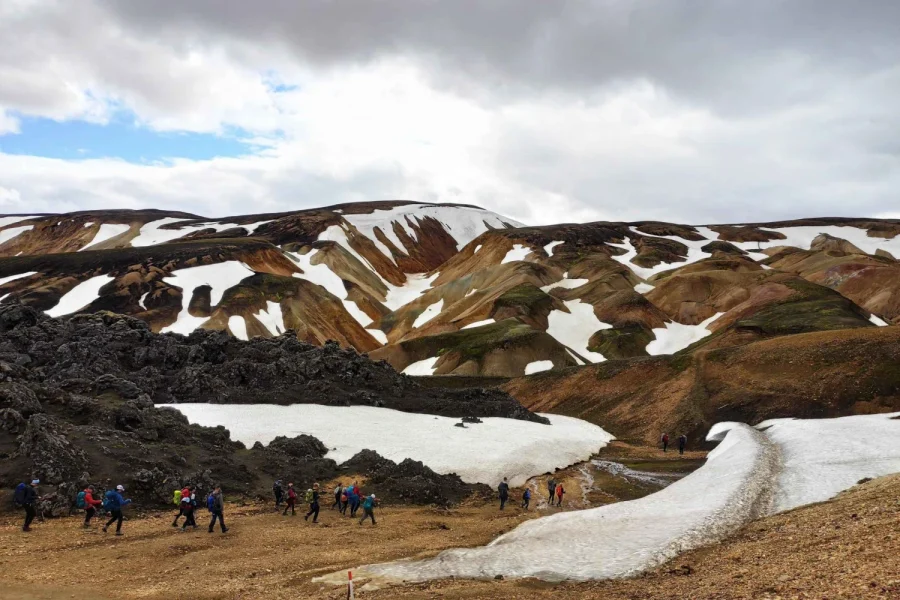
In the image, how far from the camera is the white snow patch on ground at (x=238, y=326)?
116581 millimetres

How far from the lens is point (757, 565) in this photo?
656 inches

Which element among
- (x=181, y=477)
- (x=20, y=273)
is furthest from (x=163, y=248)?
(x=181, y=477)

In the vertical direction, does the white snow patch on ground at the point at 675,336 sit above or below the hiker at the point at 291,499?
above

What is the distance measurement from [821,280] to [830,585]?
5917 inches

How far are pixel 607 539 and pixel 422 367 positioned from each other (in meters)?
81.4

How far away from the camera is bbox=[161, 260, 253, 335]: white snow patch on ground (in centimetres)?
11888

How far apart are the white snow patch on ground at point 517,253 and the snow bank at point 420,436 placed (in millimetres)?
127047

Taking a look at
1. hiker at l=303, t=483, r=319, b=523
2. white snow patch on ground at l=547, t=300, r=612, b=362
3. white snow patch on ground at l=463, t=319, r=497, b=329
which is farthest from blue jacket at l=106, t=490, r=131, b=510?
white snow patch on ground at l=463, t=319, r=497, b=329

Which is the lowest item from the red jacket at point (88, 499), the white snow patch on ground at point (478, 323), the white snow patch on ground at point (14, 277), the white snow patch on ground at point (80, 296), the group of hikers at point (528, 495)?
the group of hikers at point (528, 495)

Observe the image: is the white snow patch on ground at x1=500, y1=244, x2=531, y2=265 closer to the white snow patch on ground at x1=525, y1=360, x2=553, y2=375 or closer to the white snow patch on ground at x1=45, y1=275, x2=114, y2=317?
the white snow patch on ground at x1=525, y1=360, x2=553, y2=375

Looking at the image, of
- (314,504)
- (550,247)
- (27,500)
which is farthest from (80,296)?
(550,247)

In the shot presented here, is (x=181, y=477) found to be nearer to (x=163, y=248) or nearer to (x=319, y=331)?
(x=319, y=331)

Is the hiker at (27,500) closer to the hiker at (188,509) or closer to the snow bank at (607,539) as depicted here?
the hiker at (188,509)

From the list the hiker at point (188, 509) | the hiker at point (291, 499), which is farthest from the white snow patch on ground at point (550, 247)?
the hiker at point (188, 509)
